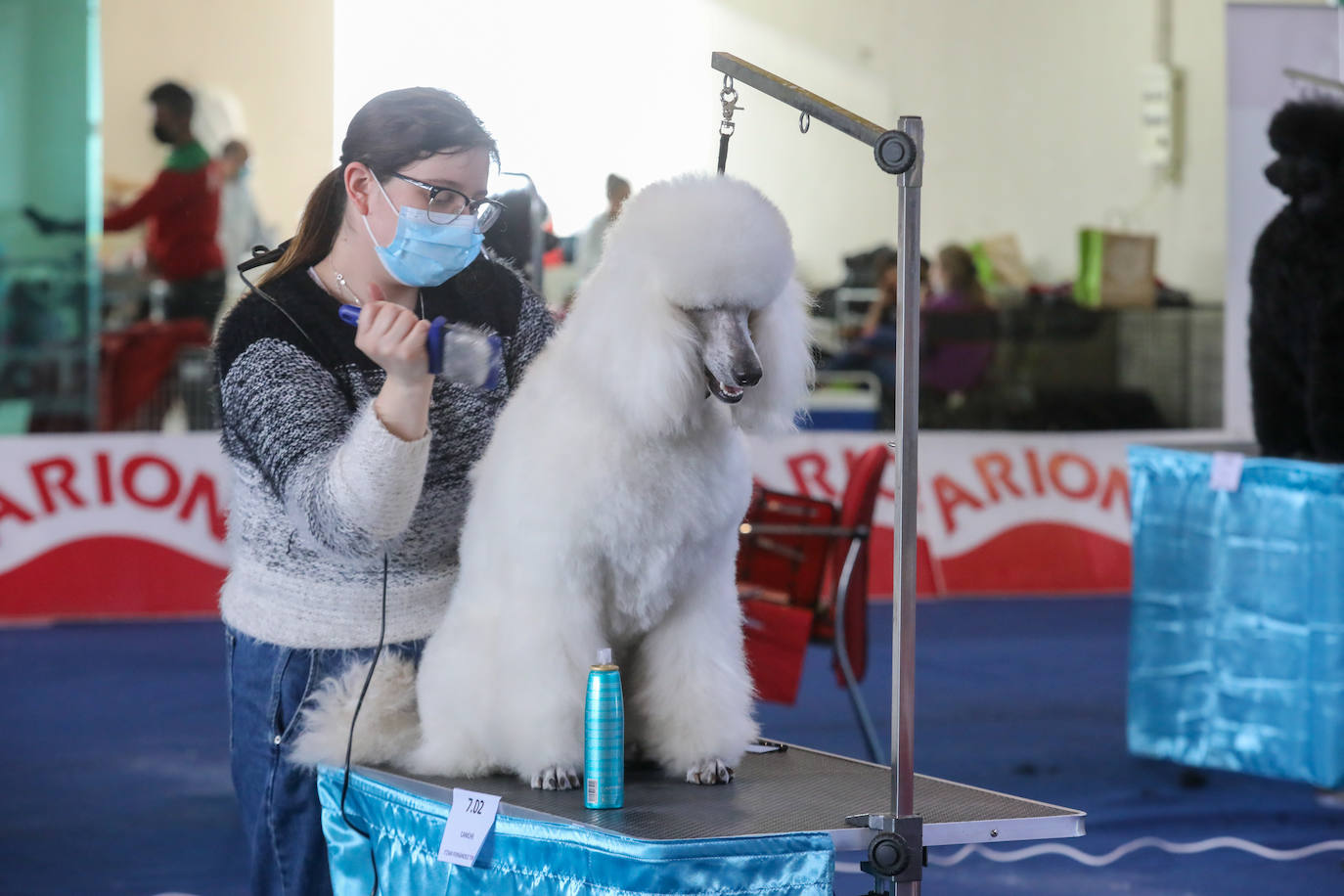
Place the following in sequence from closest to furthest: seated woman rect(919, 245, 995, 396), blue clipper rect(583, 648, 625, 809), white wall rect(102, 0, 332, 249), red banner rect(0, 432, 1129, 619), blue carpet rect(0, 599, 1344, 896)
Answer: blue clipper rect(583, 648, 625, 809) → blue carpet rect(0, 599, 1344, 896) → red banner rect(0, 432, 1129, 619) → white wall rect(102, 0, 332, 249) → seated woman rect(919, 245, 995, 396)

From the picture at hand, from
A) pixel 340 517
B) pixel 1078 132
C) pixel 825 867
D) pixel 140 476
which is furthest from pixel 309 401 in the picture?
pixel 1078 132

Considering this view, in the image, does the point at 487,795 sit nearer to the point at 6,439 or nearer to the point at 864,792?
the point at 864,792

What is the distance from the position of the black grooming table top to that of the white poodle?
0.04 metres

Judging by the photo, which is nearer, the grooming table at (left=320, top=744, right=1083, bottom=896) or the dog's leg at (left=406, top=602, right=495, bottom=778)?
the grooming table at (left=320, top=744, right=1083, bottom=896)

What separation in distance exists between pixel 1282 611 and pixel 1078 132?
5.98 metres

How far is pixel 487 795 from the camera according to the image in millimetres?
1509

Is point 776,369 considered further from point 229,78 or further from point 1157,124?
point 1157,124

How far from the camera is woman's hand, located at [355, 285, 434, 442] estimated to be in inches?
56.9

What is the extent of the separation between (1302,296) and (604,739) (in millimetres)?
2771

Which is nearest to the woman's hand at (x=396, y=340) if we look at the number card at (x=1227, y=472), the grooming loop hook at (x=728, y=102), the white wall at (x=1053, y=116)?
the grooming loop hook at (x=728, y=102)

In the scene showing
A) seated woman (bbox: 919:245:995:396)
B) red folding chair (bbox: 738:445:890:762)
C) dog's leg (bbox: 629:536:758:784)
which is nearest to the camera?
dog's leg (bbox: 629:536:758:784)

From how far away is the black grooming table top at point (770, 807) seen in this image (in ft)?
4.76

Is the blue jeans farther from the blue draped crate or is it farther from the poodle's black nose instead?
the blue draped crate

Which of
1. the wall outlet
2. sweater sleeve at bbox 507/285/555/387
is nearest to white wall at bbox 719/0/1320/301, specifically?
the wall outlet
